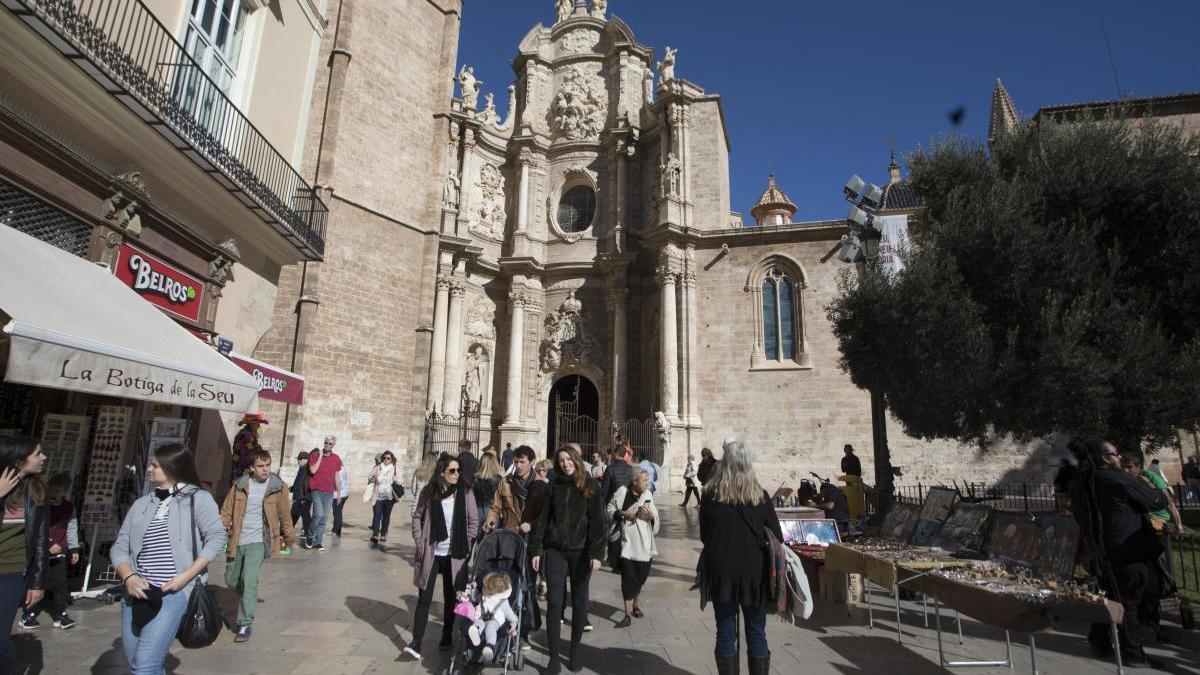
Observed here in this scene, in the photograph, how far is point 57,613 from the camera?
4.91 metres

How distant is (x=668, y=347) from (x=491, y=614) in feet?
54.4

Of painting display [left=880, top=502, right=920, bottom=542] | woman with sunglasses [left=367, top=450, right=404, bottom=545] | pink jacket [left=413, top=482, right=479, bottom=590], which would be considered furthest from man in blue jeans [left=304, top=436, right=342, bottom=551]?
painting display [left=880, top=502, right=920, bottom=542]

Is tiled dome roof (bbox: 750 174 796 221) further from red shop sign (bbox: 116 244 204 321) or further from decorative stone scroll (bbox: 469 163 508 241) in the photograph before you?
red shop sign (bbox: 116 244 204 321)

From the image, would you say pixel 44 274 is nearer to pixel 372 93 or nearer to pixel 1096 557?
pixel 1096 557

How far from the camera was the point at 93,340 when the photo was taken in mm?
5191

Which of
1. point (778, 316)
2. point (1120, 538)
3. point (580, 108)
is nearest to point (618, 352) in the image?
point (778, 316)

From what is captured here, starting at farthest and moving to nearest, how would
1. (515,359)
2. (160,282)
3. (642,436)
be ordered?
(515,359) → (642,436) → (160,282)

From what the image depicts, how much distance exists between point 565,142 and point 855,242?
1756cm

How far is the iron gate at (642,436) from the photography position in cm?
1909

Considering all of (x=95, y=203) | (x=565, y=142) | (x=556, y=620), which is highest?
(x=565, y=142)

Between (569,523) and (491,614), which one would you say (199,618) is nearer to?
(491,614)

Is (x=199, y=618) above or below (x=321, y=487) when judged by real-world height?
below

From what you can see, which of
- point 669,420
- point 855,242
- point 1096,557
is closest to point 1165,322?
point 855,242

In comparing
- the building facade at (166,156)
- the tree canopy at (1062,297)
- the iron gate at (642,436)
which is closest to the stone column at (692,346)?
the iron gate at (642,436)
